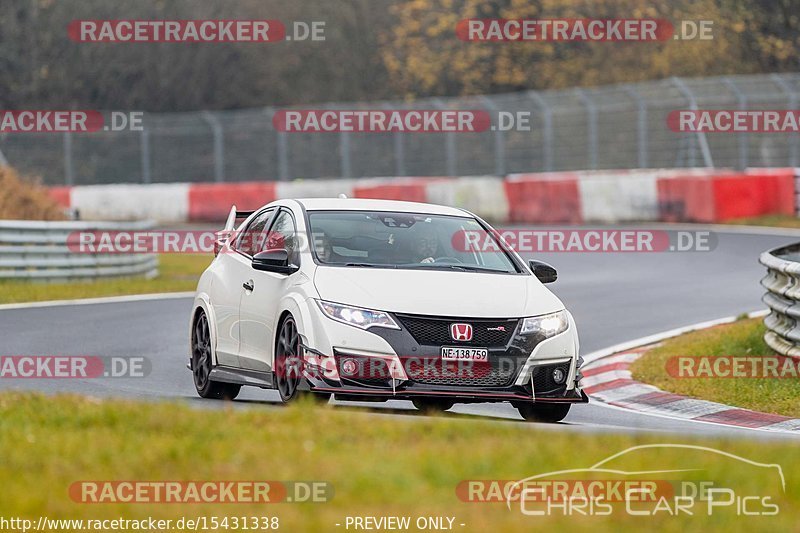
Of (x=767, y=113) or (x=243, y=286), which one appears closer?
(x=243, y=286)

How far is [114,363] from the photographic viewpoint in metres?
15.0

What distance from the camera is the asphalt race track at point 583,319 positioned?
41.8ft

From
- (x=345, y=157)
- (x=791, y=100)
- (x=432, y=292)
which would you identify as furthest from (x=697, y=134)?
(x=432, y=292)

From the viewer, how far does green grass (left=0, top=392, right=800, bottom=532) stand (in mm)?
6164

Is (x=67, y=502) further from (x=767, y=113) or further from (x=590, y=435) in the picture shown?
(x=767, y=113)

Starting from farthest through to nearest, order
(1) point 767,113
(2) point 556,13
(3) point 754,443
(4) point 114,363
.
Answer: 1. (2) point 556,13
2. (1) point 767,113
3. (4) point 114,363
4. (3) point 754,443

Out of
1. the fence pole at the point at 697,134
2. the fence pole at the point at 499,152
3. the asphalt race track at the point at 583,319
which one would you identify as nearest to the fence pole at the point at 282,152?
the fence pole at the point at 499,152

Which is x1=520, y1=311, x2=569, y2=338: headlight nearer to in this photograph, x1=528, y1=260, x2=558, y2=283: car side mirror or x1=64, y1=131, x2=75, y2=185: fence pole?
x1=528, y1=260, x2=558, y2=283: car side mirror

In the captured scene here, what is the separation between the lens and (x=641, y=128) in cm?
3544

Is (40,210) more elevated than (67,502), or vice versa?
(67,502)

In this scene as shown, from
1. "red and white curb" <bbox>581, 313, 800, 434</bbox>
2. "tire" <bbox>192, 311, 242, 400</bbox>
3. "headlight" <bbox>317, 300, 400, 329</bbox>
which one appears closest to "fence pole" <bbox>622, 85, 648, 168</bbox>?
"red and white curb" <bbox>581, 313, 800, 434</bbox>

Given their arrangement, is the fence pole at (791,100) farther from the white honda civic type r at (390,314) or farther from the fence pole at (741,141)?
the white honda civic type r at (390,314)

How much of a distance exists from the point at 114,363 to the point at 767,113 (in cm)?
2088

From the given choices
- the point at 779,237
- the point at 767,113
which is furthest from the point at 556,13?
the point at 779,237
